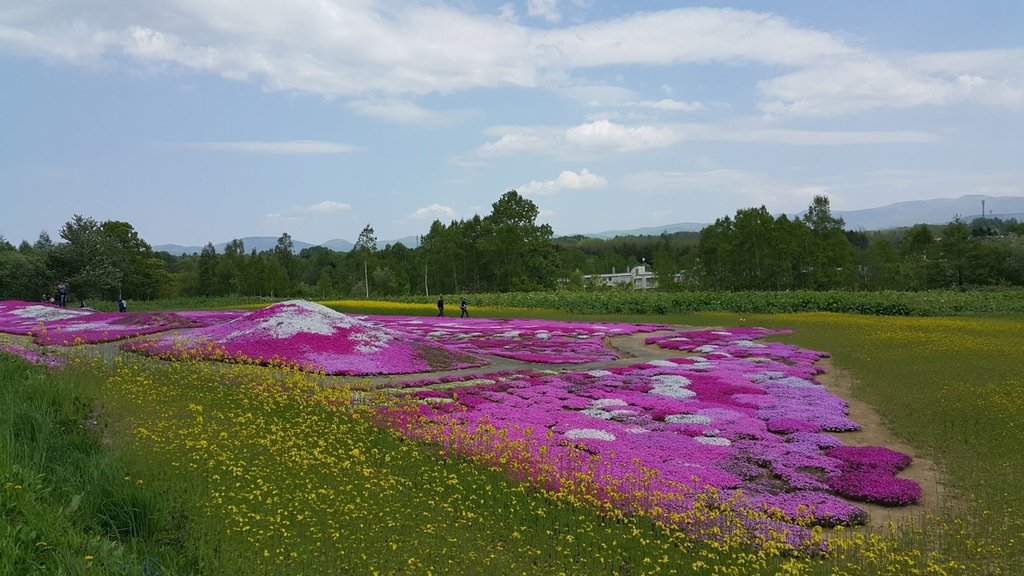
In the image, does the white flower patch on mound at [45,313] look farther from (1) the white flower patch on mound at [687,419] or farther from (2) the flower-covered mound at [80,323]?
(1) the white flower patch on mound at [687,419]

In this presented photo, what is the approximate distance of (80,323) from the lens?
36625 millimetres

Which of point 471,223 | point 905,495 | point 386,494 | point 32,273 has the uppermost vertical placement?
point 471,223

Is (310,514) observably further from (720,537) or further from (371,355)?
(371,355)

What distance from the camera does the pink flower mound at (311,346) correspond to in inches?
924

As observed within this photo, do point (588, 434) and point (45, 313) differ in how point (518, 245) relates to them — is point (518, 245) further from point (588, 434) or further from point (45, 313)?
point (588, 434)

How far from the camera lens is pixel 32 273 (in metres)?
65.6

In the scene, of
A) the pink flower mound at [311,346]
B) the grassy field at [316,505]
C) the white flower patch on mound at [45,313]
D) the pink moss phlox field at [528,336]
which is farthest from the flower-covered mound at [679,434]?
the white flower patch on mound at [45,313]

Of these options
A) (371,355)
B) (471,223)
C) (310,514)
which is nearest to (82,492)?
(310,514)

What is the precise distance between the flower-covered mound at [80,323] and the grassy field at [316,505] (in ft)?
50.2

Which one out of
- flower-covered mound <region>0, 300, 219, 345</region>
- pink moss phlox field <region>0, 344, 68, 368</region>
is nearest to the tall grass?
pink moss phlox field <region>0, 344, 68, 368</region>

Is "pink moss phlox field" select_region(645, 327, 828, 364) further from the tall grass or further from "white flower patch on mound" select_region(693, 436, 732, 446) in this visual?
the tall grass

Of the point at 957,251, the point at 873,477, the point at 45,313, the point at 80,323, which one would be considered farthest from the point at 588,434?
the point at 957,251

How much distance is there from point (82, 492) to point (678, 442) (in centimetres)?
1179

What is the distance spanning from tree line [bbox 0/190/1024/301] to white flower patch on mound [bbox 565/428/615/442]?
6663cm
